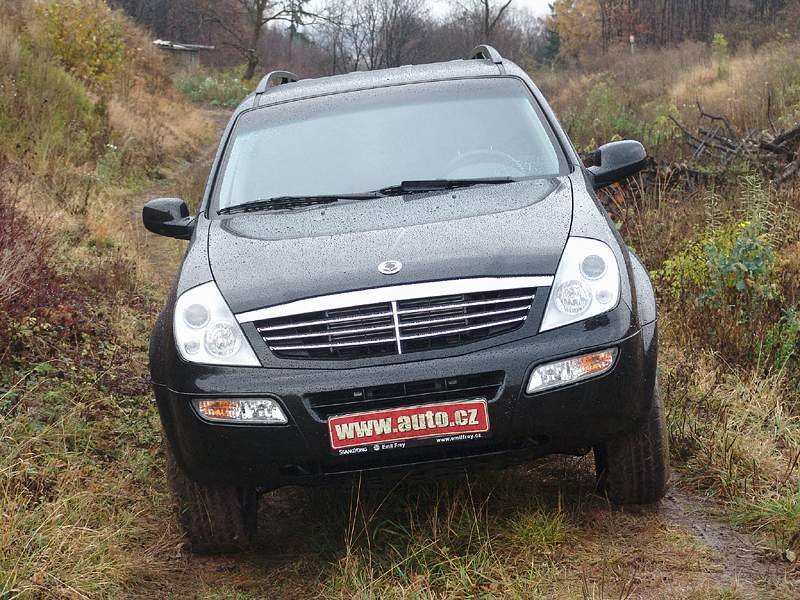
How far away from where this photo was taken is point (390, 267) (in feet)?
10.5

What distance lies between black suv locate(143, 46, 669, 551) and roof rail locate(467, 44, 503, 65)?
1679 millimetres

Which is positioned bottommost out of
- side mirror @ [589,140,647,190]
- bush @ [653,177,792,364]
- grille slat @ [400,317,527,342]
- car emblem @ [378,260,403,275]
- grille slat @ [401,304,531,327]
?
bush @ [653,177,792,364]

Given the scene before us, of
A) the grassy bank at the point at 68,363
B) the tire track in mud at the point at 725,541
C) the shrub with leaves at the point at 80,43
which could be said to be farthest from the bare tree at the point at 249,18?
the tire track in mud at the point at 725,541

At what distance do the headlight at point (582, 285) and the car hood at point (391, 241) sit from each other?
0.05m

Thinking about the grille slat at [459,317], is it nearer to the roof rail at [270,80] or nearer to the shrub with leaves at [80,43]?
the roof rail at [270,80]

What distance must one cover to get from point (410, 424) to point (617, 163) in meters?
1.76

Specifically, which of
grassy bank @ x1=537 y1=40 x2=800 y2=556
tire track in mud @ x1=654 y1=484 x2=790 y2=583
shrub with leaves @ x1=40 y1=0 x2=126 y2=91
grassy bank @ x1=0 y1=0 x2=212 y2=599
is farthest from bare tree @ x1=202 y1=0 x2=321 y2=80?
tire track in mud @ x1=654 y1=484 x2=790 y2=583

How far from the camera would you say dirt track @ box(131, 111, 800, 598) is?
3182 mm

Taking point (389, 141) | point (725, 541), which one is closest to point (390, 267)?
point (389, 141)

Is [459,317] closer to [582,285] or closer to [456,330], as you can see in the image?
[456,330]

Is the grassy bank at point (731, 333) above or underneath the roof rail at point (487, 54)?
underneath

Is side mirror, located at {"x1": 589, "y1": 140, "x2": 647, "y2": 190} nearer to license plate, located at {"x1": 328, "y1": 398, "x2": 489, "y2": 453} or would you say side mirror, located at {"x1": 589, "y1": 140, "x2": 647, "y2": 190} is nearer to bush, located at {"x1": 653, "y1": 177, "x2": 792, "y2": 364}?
bush, located at {"x1": 653, "y1": 177, "x2": 792, "y2": 364}

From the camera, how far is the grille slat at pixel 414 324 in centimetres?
307

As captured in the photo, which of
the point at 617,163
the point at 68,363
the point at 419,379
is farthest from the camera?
the point at 68,363
